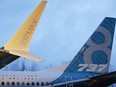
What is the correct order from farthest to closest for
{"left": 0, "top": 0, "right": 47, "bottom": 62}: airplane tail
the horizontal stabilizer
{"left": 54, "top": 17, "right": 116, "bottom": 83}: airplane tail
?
{"left": 54, "top": 17, "right": 116, "bottom": 83}: airplane tail
{"left": 0, "top": 0, "right": 47, "bottom": 62}: airplane tail
the horizontal stabilizer

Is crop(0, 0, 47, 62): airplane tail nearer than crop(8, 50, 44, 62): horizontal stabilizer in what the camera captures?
No

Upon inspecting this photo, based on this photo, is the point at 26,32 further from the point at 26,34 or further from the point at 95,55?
the point at 95,55

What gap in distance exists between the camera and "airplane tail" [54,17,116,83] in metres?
25.2

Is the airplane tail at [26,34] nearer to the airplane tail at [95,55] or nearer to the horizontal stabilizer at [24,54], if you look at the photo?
the horizontal stabilizer at [24,54]

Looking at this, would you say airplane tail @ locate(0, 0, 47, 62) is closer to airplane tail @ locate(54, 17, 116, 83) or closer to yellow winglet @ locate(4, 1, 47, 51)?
yellow winglet @ locate(4, 1, 47, 51)

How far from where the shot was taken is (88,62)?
83.9ft

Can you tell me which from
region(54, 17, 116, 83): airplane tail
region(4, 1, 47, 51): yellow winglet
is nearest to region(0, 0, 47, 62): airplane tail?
region(4, 1, 47, 51): yellow winglet

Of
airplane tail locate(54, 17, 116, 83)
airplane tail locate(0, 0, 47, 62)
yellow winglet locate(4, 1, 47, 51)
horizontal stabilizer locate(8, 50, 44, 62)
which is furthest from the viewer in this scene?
airplane tail locate(54, 17, 116, 83)

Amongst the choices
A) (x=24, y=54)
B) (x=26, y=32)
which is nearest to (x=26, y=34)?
(x=26, y=32)

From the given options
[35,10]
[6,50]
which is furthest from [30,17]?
[6,50]

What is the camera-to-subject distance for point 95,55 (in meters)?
25.9

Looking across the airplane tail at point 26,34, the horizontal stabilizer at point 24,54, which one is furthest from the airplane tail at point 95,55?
the horizontal stabilizer at point 24,54

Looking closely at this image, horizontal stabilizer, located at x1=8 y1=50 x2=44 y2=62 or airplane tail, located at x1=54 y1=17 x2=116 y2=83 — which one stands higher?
airplane tail, located at x1=54 y1=17 x2=116 y2=83

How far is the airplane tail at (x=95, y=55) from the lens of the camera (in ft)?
82.6
